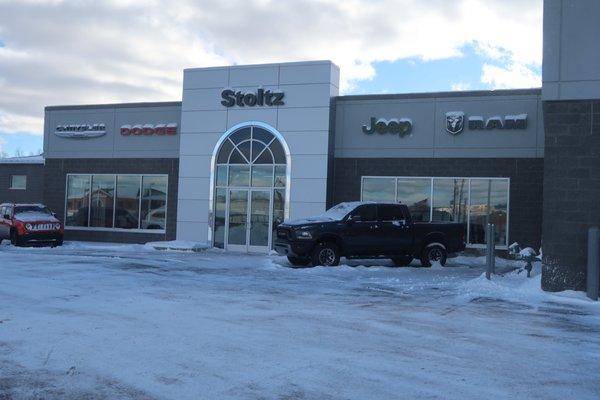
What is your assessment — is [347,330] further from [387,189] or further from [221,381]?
[387,189]

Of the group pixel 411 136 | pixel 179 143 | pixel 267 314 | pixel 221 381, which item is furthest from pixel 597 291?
pixel 179 143

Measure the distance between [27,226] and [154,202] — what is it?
4.88 meters

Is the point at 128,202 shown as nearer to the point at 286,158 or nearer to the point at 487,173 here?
the point at 286,158

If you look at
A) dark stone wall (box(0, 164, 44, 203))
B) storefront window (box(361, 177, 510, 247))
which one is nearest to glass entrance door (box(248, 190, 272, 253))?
storefront window (box(361, 177, 510, 247))

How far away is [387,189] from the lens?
74.7 feet

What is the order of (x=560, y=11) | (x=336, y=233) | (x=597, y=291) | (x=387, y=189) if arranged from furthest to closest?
(x=387, y=189) → (x=336, y=233) → (x=560, y=11) → (x=597, y=291)

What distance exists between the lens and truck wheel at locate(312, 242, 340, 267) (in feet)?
56.6

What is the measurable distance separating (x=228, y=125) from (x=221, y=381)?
19.0 meters

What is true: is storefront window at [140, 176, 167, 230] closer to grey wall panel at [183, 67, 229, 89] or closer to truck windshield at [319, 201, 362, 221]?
grey wall panel at [183, 67, 229, 89]

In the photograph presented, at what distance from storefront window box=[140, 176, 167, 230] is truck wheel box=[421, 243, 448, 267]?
38.2 ft

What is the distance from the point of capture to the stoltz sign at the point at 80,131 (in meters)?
27.4

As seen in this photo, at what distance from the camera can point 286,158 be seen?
2327 cm

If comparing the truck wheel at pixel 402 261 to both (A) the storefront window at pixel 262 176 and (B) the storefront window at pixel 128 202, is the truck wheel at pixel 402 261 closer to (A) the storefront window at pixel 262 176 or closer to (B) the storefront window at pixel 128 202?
(A) the storefront window at pixel 262 176

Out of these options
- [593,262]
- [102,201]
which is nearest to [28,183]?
[102,201]
